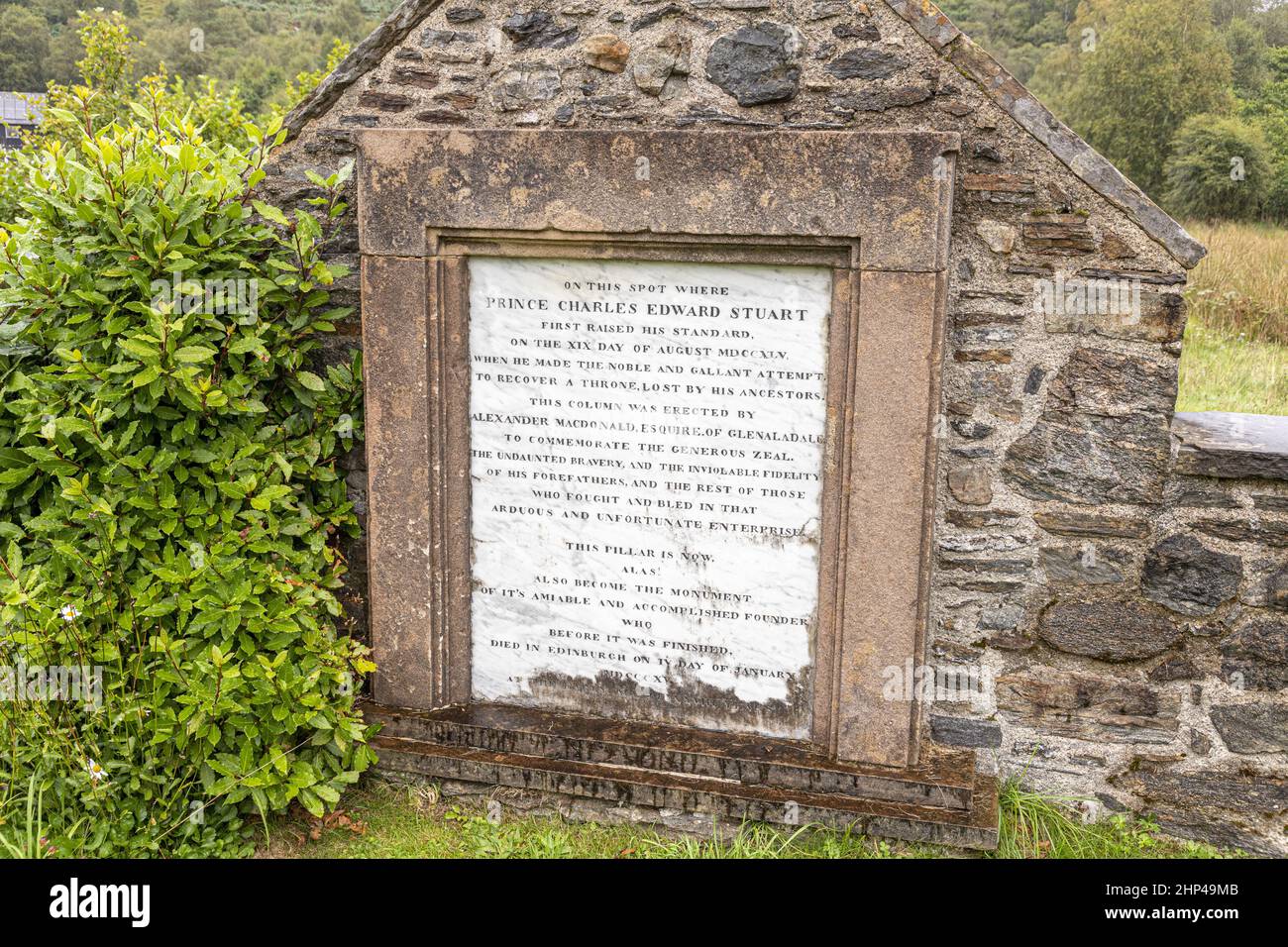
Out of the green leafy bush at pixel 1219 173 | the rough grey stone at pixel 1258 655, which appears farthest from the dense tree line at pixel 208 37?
the rough grey stone at pixel 1258 655

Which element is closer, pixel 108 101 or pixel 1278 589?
pixel 1278 589

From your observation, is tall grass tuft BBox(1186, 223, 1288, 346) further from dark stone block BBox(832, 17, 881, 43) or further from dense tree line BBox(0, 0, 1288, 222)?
dark stone block BBox(832, 17, 881, 43)

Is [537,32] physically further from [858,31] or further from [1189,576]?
[1189,576]

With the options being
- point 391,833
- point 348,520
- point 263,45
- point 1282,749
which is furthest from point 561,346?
point 263,45

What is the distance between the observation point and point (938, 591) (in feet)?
11.7

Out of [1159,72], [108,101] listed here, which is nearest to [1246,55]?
[1159,72]

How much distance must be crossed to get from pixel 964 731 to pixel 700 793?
0.96 m

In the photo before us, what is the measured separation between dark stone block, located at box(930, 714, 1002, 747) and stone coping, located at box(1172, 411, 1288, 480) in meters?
1.08

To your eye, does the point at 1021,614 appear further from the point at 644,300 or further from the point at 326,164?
the point at 326,164

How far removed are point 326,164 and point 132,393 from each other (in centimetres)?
107

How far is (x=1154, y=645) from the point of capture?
11.4 feet

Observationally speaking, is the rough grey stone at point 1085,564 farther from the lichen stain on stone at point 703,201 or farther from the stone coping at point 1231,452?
the lichen stain on stone at point 703,201

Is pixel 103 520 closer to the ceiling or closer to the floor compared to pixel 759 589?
closer to the ceiling

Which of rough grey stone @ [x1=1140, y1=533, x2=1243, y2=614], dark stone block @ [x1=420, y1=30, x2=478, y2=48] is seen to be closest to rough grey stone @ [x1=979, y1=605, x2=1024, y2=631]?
rough grey stone @ [x1=1140, y1=533, x2=1243, y2=614]
